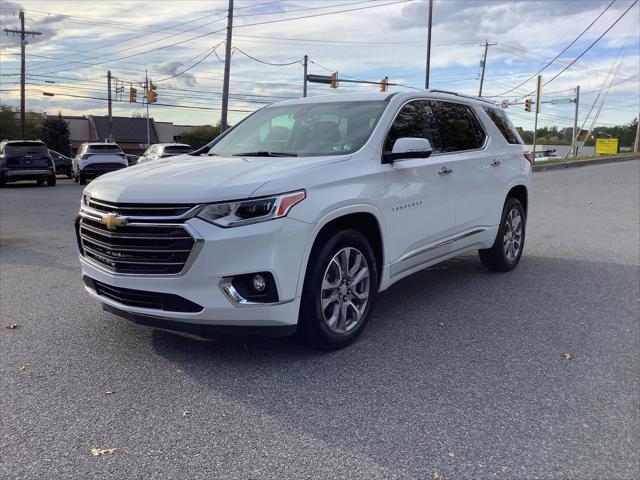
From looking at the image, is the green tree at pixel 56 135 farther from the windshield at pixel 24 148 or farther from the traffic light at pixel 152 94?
the windshield at pixel 24 148

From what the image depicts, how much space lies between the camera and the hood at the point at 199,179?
3.61 m

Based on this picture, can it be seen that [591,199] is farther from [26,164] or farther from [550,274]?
[26,164]

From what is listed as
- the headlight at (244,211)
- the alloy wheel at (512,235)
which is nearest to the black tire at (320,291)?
the headlight at (244,211)

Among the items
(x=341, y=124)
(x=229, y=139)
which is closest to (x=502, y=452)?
(x=341, y=124)

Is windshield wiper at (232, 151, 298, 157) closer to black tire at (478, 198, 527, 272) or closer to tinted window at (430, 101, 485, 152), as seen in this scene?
tinted window at (430, 101, 485, 152)

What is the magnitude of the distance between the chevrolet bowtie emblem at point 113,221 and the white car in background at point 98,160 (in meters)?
20.8

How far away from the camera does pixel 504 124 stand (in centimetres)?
682

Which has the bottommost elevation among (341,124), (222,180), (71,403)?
(71,403)

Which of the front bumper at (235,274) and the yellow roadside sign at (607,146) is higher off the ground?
the yellow roadside sign at (607,146)

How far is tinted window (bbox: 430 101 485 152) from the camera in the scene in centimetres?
558

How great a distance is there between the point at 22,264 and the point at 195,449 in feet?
17.2

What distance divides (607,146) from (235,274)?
180 ft

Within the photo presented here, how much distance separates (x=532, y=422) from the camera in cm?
325

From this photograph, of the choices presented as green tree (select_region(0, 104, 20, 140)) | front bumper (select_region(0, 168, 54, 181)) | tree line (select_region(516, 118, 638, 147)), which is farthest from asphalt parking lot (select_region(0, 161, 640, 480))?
tree line (select_region(516, 118, 638, 147))
